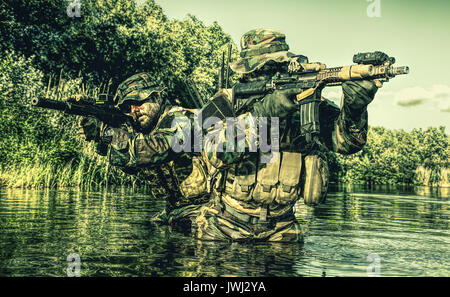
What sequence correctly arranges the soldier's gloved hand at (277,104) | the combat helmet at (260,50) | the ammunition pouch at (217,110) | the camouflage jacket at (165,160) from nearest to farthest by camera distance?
the soldier's gloved hand at (277,104) < the combat helmet at (260,50) < the ammunition pouch at (217,110) < the camouflage jacket at (165,160)

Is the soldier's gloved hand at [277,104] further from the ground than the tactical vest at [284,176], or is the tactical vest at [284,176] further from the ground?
the soldier's gloved hand at [277,104]

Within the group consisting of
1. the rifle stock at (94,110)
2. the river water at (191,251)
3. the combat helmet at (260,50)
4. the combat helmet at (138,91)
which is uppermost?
the combat helmet at (260,50)

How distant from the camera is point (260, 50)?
19.0 ft

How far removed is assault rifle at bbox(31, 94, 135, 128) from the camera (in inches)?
275

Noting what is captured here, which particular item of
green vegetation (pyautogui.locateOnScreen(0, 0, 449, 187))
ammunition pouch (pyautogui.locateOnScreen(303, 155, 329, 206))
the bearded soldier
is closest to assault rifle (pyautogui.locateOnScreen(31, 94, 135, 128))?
the bearded soldier

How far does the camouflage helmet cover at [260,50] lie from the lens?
564 cm

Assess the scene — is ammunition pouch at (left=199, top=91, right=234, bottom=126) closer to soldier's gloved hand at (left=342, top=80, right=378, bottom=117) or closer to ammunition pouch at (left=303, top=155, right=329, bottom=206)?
ammunition pouch at (left=303, top=155, right=329, bottom=206)

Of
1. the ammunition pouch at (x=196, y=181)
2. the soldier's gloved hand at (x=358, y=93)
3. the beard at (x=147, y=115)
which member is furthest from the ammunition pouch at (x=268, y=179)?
the beard at (x=147, y=115)

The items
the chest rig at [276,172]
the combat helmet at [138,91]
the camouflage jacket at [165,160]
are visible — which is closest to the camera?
the chest rig at [276,172]

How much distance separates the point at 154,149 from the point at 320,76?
2.38 m

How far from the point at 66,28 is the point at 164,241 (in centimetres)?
2647

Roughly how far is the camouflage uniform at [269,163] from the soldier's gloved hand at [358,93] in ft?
0.33

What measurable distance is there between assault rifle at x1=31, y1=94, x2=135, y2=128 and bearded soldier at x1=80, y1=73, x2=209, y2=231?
12 cm

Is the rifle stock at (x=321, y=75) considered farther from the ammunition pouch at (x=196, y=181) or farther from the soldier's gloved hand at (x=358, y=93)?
the ammunition pouch at (x=196, y=181)
